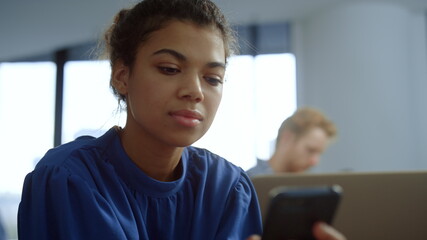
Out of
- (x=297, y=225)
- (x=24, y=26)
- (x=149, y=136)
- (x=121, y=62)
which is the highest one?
(x=24, y=26)

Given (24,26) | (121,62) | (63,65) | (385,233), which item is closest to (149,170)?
(121,62)

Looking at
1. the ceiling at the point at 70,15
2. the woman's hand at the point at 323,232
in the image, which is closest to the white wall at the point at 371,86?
the ceiling at the point at 70,15

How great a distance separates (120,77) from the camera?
999 millimetres

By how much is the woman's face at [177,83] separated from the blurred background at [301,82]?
2888mm

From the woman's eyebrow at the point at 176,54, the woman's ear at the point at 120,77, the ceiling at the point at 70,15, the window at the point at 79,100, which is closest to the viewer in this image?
the woman's eyebrow at the point at 176,54

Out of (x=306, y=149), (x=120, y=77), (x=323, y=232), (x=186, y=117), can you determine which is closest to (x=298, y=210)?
(x=323, y=232)

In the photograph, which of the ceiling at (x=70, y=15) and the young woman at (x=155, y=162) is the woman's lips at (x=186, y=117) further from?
the ceiling at (x=70, y=15)

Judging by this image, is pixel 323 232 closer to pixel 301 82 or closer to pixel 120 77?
pixel 120 77

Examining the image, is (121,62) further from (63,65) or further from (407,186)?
(63,65)

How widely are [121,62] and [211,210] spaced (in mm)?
400

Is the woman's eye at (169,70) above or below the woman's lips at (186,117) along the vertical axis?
above

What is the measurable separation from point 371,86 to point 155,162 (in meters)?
3.85

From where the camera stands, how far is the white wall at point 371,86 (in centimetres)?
434

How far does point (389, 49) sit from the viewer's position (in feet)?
14.6
